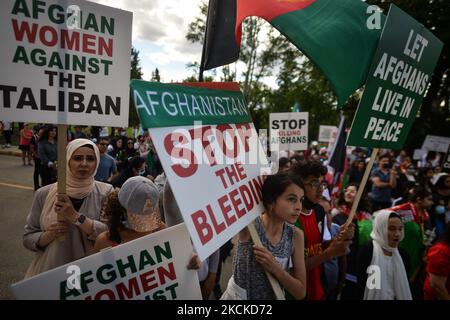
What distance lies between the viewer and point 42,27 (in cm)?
174

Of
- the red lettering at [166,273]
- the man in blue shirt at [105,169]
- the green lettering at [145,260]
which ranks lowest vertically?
the man in blue shirt at [105,169]

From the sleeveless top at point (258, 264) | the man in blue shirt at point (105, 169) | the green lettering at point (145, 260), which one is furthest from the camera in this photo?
the man in blue shirt at point (105, 169)

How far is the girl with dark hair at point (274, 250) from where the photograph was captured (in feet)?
5.82

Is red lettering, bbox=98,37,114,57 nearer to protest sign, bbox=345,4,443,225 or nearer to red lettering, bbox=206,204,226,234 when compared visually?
red lettering, bbox=206,204,226,234

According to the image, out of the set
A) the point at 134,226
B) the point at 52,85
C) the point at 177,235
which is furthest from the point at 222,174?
the point at 52,85

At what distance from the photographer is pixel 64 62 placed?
71.2 inches

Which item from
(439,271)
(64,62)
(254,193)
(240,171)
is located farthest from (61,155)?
(439,271)

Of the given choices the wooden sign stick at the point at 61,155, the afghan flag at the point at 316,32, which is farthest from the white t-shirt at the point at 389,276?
the wooden sign stick at the point at 61,155

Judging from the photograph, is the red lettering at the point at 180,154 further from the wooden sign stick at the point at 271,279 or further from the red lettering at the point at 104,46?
the red lettering at the point at 104,46

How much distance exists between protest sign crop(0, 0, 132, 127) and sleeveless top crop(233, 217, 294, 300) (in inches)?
43.6

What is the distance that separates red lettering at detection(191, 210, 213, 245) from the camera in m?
1.38

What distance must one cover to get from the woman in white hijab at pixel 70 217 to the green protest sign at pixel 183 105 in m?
0.92

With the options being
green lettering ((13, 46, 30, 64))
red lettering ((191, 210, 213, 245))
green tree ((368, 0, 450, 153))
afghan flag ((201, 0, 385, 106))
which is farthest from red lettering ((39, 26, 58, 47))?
green tree ((368, 0, 450, 153))

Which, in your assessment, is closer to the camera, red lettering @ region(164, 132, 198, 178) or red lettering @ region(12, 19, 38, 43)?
red lettering @ region(164, 132, 198, 178)
